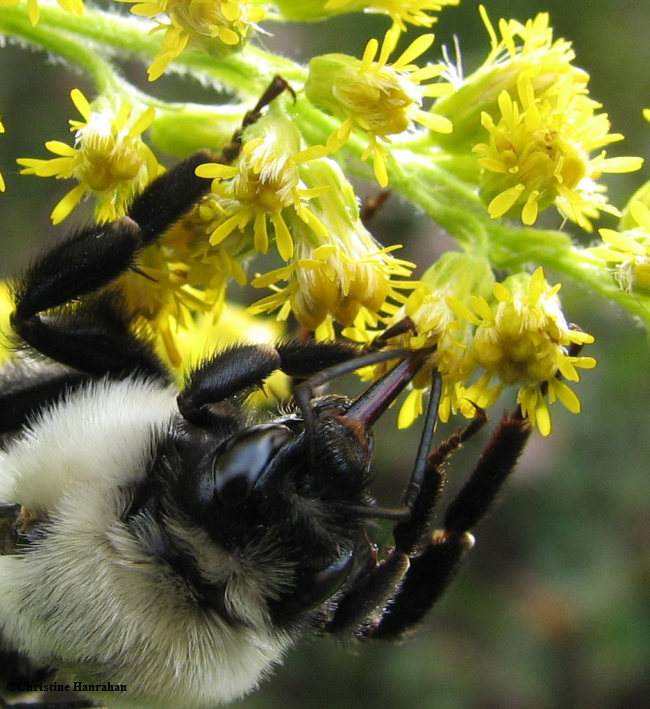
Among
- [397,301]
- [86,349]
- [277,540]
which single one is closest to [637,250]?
[397,301]

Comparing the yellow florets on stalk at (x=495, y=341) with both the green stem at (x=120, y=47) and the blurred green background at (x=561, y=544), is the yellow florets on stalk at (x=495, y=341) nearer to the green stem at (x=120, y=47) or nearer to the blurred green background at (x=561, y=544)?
the green stem at (x=120, y=47)

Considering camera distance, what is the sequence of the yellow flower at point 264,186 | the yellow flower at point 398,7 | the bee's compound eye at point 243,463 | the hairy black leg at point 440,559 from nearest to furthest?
the bee's compound eye at point 243,463 → the yellow flower at point 264,186 → the yellow flower at point 398,7 → the hairy black leg at point 440,559

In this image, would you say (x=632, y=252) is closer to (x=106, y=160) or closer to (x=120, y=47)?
(x=106, y=160)

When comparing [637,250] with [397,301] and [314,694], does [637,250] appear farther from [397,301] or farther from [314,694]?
[314,694]

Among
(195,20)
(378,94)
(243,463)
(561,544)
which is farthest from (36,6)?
(561,544)

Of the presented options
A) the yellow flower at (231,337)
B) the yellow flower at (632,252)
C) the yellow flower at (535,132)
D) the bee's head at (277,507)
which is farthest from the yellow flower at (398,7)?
the bee's head at (277,507)

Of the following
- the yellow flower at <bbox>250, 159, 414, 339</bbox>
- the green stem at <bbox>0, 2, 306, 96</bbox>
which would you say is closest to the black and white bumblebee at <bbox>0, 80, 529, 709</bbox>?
the yellow flower at <bbox>250, 159, 414, 339</bbox>

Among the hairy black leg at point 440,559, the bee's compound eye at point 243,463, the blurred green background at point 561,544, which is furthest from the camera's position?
the blurred green background at point 561,544
